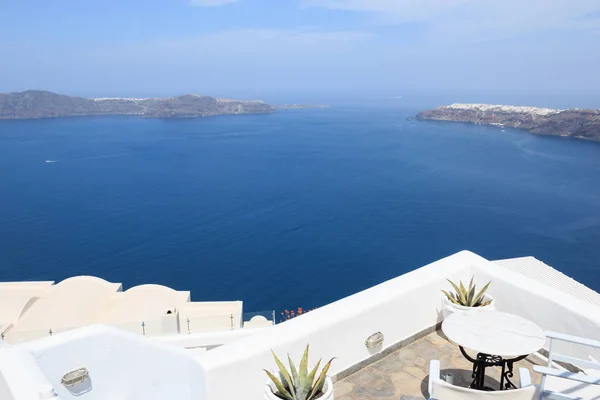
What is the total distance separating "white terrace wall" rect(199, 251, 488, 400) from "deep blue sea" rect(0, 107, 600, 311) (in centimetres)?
2954

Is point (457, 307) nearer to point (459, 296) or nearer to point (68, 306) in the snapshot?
point (459, 296)

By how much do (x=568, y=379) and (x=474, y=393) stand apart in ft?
2.03

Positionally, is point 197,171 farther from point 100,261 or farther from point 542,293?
point 542,293

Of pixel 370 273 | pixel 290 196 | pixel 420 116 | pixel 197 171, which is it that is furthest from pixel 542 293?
pixel 420 116

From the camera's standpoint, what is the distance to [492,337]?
9.32ft

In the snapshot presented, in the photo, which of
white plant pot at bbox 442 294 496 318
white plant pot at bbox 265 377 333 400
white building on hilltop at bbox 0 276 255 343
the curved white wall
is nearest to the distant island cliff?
white building on hilltop at bbox 0 276 255 343

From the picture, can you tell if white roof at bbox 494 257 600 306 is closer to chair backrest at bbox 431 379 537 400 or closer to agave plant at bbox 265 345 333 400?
chair backrest at bbox 431 379 537 400

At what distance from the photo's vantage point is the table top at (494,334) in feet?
8.93

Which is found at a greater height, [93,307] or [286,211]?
[93,307]

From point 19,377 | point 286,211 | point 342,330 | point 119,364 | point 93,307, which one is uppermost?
point 19,377

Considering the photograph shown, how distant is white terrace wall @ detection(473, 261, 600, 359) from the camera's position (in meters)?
3.38

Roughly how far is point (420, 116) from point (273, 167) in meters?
80.2

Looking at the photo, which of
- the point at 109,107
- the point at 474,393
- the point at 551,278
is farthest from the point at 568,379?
the point at 109,107

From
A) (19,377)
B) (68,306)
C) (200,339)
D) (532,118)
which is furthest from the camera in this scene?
(532,118)
